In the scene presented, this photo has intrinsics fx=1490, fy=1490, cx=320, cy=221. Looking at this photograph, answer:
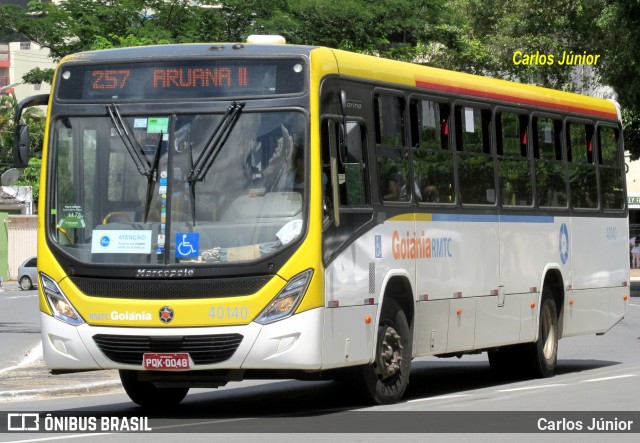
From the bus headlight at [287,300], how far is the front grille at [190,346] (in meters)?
0.28

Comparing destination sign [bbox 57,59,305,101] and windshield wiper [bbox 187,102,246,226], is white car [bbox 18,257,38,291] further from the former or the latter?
windshield wiper [bbox 187,102,246,226]

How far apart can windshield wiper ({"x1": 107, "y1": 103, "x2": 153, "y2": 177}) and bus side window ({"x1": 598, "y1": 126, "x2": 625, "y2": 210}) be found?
28.2 feet

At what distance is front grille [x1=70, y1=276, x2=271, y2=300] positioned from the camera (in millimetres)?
12148

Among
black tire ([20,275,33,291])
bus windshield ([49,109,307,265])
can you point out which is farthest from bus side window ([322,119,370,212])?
black tire ([20,275,33,291])

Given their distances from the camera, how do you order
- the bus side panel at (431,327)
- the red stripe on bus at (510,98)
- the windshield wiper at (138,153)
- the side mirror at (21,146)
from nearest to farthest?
the windshield wiper at (138,153) → the side mirror at (21,146) → the bus side panel at (431,327) → the red stripe on bus at (510,98)

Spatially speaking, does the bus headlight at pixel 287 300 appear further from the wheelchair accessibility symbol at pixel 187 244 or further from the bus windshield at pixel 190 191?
the wheelchair accessibility symbol at pixel 187 244

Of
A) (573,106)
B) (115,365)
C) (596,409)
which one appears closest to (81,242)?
(115,365)

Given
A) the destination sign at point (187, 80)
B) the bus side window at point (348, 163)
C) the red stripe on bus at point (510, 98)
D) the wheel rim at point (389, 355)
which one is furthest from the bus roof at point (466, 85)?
the wheel rim at point (389, 355)

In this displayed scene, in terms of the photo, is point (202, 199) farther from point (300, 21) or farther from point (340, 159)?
point (300, 21)

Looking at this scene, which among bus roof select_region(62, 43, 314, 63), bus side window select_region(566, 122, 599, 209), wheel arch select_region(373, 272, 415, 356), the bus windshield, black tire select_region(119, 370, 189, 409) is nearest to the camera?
the bus windshield

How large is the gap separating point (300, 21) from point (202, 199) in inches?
983

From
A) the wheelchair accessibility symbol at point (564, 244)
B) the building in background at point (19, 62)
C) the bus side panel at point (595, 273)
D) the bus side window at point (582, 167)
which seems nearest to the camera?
the wheelchair accessibility symbol at point (564, 244)

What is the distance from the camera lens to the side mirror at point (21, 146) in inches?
518

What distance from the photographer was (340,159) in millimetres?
12805
